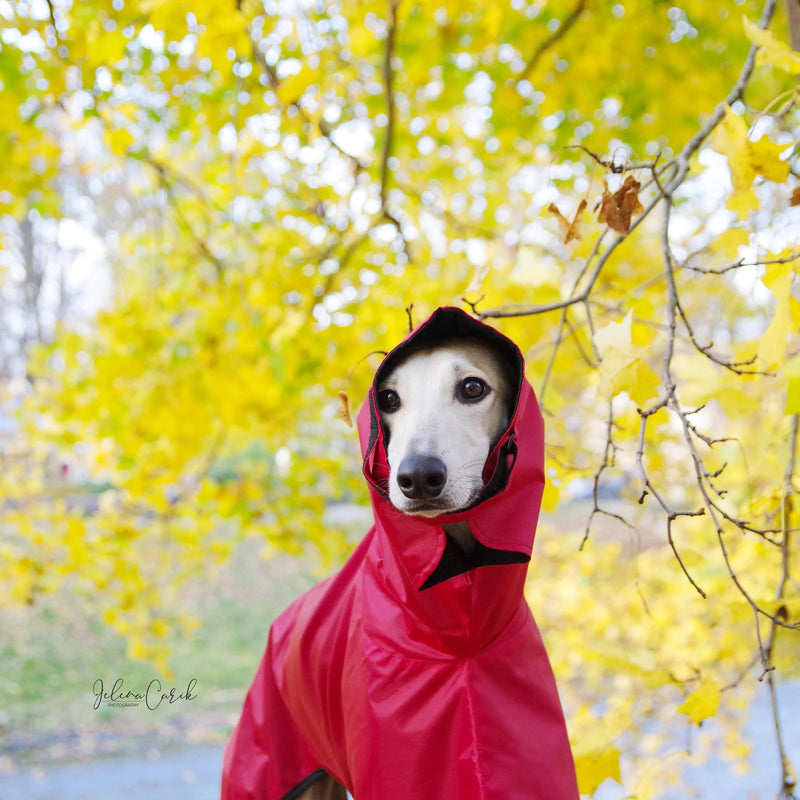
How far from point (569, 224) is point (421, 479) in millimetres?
582

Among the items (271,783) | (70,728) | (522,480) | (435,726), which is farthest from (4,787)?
(522,480)

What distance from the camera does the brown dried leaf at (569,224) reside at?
1369 millimetres

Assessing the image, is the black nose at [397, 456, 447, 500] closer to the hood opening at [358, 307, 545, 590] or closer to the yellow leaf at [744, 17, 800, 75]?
the hood opening at [358, 307, 545, 590]

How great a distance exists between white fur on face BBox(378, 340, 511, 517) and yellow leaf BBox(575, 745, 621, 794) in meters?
0.71

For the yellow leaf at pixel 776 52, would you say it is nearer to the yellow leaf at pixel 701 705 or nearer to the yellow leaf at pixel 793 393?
the yellow leaf at pixel 793 393

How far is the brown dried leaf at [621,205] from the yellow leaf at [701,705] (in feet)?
3.35

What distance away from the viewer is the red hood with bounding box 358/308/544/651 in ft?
4.46

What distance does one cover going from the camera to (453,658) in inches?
55.7

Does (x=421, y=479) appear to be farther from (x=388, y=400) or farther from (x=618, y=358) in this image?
(x=618, y=358)
